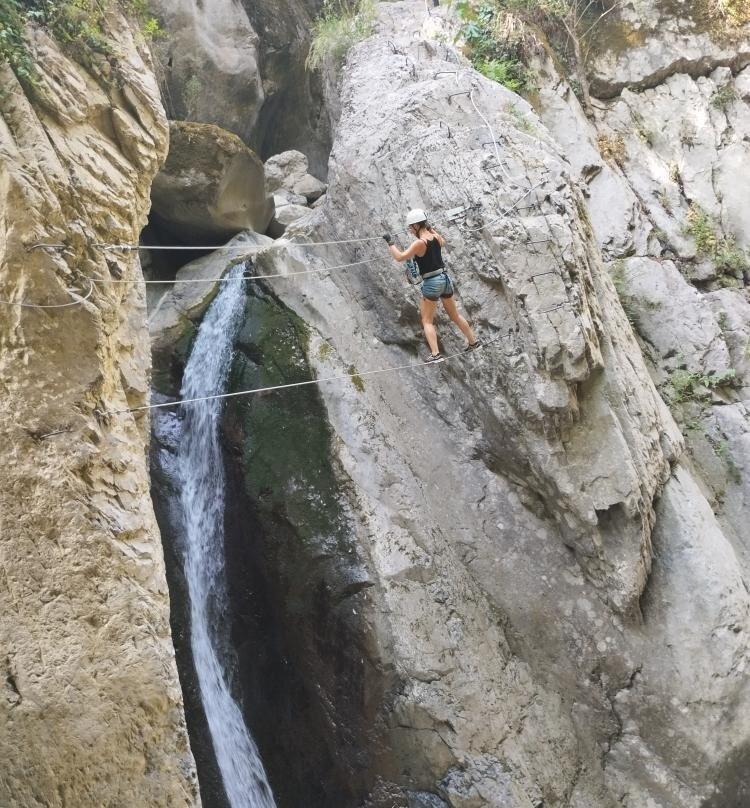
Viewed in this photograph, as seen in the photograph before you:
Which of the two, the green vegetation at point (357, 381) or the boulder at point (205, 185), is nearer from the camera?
the green vegetation at point (357, 381)

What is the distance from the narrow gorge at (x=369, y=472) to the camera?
191 inches

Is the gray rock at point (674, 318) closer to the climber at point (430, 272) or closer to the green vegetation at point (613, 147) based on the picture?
the green vegetation at point (613, 147)

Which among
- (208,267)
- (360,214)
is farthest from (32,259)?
(208,267)

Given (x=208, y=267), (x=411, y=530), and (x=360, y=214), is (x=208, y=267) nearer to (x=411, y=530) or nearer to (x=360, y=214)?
(x=360, y=214)

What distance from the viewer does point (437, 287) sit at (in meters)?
7.85

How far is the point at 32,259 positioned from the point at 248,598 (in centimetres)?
501

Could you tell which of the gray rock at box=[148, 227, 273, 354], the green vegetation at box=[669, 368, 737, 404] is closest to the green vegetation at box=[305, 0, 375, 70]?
the gray rock at box=[148, 227, 273, 354]

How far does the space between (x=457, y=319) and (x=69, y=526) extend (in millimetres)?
4954

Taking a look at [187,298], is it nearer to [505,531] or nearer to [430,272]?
[430,272]

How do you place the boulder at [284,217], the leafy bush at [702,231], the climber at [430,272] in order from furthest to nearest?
the boulder at [284,217], the leafy bush at [702,231], the climber at [430,272]

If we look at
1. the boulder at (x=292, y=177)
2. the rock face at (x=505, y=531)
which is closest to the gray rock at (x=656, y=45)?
the rock face at (x=505, y=531)

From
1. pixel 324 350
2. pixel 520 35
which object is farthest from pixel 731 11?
pixel 324 350

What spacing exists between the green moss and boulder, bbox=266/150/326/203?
23.5 ft

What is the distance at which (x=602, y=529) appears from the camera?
24.9 ft
